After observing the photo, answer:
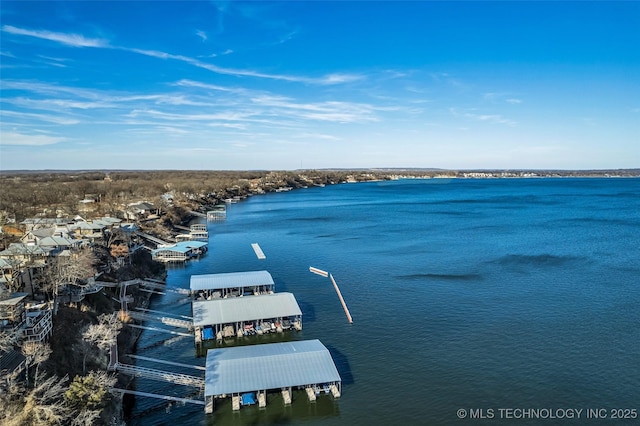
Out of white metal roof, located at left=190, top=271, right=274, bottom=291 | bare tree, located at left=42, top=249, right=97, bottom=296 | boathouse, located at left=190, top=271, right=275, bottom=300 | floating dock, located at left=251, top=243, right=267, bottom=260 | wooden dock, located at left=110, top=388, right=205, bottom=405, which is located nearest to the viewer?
wooden dock, located at left=110, top=388, right=205, bottom=405

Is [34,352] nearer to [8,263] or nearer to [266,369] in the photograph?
[266,369]

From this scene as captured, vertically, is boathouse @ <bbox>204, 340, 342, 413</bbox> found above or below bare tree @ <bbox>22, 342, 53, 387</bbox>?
below

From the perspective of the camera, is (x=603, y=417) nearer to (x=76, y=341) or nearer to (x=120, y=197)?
(x=76, y=341)

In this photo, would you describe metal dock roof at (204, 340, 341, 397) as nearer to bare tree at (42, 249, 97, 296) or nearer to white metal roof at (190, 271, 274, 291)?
bare tree at (42, 249, 97, 296)

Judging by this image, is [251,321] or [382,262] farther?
[382,262]

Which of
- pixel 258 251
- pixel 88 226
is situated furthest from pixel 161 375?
pixel 258 251

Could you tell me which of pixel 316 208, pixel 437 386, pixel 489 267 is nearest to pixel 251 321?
pixel 437 386

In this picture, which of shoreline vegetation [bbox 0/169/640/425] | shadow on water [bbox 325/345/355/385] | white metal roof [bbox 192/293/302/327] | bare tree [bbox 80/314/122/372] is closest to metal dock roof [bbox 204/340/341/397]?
shadow on water [bbox 325/345/355/385]
